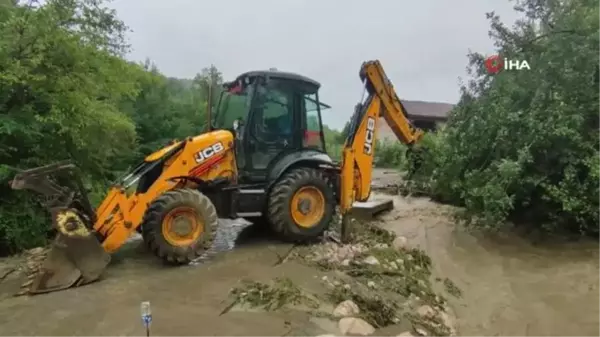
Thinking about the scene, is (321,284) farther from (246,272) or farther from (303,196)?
(303,196)

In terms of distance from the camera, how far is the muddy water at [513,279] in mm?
5617

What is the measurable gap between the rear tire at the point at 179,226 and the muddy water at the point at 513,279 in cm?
300

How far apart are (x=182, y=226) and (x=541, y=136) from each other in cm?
520

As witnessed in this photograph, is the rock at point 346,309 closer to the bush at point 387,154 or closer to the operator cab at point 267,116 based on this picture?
the operator cab at point 267,116

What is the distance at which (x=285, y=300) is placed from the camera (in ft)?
16.5

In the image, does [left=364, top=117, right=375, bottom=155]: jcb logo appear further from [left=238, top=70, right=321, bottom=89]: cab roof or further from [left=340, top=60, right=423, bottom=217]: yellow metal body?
[left=238, top=70, right=321, bottom=89]: cab roof

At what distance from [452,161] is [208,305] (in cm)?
556

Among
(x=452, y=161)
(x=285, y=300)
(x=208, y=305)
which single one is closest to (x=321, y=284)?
(x=285, y=300)

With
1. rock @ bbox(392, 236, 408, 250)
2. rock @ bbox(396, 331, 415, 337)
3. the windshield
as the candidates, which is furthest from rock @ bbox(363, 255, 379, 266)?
the windshield

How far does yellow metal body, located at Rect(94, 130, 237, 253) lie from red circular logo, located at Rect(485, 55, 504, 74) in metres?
4.96

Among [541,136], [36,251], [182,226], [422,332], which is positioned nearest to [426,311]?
[422,332]

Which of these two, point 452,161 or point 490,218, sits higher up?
point 452,161

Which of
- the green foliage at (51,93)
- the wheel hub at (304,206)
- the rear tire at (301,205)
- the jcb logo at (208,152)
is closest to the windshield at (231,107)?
the jcb logo at (208,152)

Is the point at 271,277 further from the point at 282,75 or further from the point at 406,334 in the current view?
the point at 282,75
